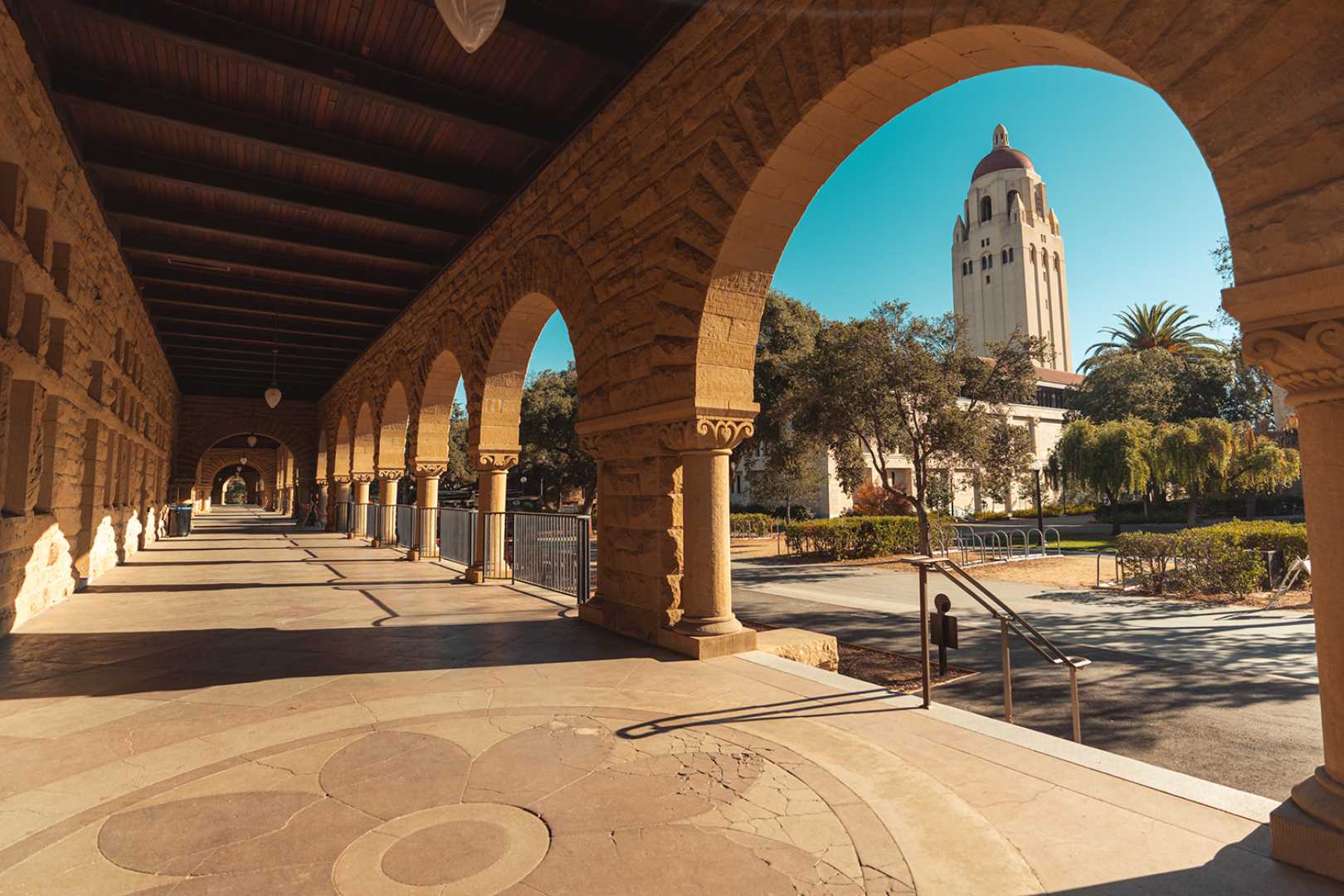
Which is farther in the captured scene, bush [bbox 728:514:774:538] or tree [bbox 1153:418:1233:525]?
bush [bbox 728:514:774:538]

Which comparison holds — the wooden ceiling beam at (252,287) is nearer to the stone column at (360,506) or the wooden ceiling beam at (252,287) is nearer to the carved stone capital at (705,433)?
the stone column at (360,506)

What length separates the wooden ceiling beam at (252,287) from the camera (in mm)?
10227

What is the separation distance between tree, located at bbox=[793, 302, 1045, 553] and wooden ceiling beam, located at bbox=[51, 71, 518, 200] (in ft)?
31.9

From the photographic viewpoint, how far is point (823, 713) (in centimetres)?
322

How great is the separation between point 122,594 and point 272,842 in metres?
7.12

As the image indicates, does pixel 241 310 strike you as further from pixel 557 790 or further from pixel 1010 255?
pixel 1010 255

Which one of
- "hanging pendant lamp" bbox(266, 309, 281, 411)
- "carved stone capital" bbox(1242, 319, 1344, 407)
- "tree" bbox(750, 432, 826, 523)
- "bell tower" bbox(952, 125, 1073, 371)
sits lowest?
"carved stone capital" bbox(1242, 319, 1344, 407)

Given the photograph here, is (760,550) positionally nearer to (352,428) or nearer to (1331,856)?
(352,428)

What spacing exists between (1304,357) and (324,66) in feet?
20.5

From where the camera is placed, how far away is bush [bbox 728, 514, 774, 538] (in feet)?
79.5

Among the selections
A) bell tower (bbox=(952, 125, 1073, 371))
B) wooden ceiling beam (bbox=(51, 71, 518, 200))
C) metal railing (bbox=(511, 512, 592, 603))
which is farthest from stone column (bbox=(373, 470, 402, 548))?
bell tower (bbox=(952, 125, 1073, 371))

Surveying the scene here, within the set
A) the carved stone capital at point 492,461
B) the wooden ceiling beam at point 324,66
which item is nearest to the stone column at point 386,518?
the carved stone capital at point 492,461

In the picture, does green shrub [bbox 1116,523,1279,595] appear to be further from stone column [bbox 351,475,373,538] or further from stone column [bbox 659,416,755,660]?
stone column [bbox 351,475,373,538]

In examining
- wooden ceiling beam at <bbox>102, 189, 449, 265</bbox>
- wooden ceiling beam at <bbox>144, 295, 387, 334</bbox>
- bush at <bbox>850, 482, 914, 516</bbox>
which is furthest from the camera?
bush at <bbox>850, 482, 914, 516</bbox>
